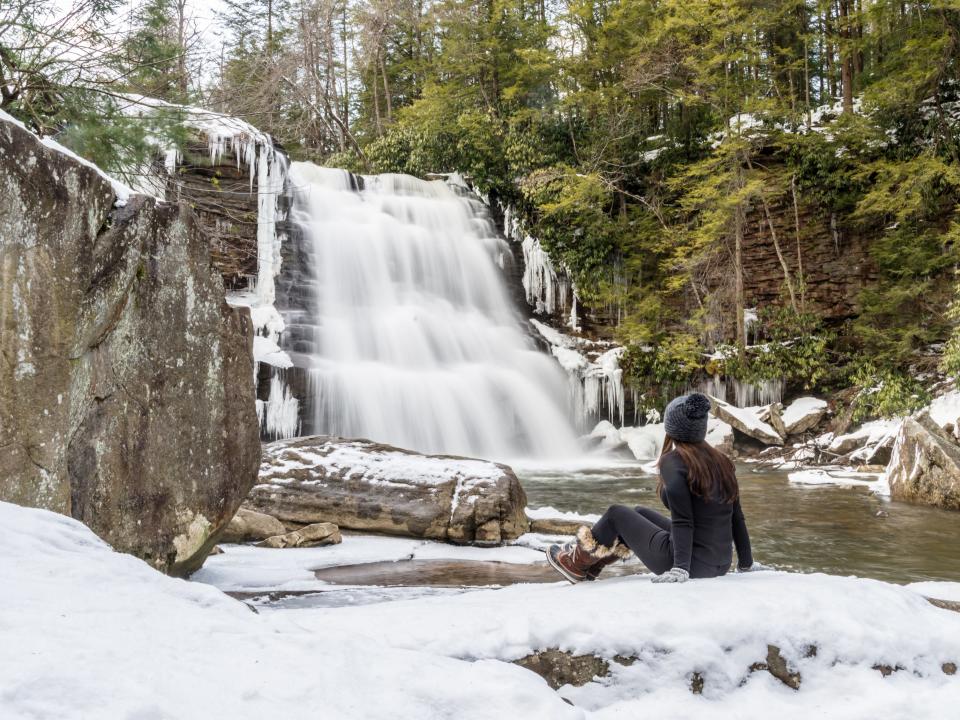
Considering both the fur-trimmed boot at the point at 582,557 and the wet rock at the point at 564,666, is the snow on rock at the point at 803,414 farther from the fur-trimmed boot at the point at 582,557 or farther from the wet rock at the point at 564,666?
the wet rock at the point at 564,666

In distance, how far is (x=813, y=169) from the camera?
1573 centimetres

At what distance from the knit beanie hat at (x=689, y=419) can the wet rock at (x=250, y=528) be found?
3402mm

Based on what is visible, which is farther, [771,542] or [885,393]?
[885,393]

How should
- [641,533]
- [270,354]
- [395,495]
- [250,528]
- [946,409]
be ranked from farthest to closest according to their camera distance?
[270,354]
[946,409]
[395,495]
[250,528]
[641,533]

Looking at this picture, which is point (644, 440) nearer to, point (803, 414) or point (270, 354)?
point (803, 414)

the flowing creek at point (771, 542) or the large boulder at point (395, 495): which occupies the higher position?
the large boulder at point (395, 495)

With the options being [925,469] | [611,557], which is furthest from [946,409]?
[611,557]

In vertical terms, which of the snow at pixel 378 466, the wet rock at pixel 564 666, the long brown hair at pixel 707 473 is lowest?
the wet rock at pixel 564 666

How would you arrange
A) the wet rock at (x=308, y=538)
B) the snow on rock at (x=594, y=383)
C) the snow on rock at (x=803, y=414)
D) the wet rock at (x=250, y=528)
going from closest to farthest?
the wet rock at (x=308, y=538) < the wet rock at (x=250, y=528) < the snow on rock at (x=803, y=414) < the snow on rock at (x=594, y=383)

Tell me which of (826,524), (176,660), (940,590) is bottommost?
(826,524)

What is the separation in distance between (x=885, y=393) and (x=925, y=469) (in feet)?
16.0

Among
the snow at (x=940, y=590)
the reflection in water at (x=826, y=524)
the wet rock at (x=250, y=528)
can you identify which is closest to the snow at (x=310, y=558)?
the wet rock at (x=250, y=528)

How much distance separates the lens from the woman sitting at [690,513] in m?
2.92

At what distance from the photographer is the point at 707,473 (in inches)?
115
